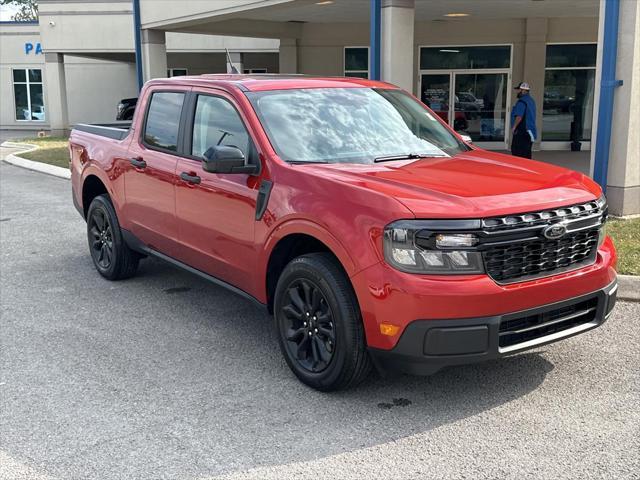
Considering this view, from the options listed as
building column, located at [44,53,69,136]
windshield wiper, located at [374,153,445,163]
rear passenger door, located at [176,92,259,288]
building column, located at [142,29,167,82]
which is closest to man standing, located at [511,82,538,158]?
windshield wiper, located at [374,153,445,163]

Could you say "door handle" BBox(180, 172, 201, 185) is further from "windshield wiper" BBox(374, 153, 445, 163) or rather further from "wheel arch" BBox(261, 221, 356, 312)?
"windshield wiper" BBox(374, 153, 445, 163)

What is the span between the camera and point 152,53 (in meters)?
19.8

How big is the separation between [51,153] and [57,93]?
907cm

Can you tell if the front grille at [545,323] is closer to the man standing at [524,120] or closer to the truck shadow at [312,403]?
the truck shadow at [312,403]

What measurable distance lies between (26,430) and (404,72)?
31.0 ft

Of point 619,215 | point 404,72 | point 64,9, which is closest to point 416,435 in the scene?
point 619,215

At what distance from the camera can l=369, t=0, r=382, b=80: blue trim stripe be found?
38.5 feet

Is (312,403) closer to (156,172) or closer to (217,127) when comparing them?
(217,127)

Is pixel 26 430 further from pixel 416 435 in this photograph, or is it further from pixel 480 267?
pixel 480 267

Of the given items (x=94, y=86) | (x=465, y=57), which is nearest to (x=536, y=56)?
(x=465, y=57)

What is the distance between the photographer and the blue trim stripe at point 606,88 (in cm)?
906

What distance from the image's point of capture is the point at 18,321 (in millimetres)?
5848

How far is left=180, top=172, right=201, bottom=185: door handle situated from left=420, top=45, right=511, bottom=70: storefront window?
1663 cm

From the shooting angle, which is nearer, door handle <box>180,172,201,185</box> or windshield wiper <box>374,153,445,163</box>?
windshield wiper <box>374,153,445,163</box>
